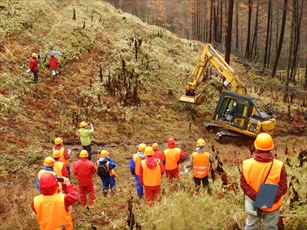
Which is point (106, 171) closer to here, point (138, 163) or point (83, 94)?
point (138, 163)

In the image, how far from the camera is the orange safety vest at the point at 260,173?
14.7ft

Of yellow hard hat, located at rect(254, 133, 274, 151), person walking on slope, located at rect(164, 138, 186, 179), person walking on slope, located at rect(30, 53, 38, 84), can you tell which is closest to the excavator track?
person walking on slope, located at rect(164, 138, 186, 179)

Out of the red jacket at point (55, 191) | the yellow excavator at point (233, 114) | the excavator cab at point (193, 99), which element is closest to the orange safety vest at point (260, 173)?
the red jacket at point (55, 191)

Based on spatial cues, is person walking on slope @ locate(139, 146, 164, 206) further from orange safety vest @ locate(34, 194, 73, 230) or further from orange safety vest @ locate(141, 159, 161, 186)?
orange safety vest @ locate(34, 194, 73, 230)

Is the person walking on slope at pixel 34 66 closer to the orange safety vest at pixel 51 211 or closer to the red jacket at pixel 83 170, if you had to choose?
the red jacket at pixel 83 170

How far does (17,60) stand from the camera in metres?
17.0

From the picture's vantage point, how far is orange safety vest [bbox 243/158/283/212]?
4.47 metres

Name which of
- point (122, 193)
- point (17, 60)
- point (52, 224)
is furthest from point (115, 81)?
point (52, 224)

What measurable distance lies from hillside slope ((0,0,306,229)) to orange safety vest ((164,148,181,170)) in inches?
58.7

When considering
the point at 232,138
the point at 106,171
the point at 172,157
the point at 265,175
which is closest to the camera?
the point at 265,175

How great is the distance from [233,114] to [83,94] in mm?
7987

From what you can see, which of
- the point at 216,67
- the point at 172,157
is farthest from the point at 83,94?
the point at 172,157

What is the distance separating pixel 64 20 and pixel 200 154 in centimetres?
1819

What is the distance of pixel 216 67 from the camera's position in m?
16.7
